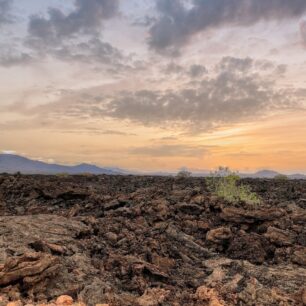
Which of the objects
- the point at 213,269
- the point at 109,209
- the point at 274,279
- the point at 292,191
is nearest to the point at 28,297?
the point at 213,269

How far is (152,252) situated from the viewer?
13500 mm

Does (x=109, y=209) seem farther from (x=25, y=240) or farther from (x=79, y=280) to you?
(x=79, y=280)

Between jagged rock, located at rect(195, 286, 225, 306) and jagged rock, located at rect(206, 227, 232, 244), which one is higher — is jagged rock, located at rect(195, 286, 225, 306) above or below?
below

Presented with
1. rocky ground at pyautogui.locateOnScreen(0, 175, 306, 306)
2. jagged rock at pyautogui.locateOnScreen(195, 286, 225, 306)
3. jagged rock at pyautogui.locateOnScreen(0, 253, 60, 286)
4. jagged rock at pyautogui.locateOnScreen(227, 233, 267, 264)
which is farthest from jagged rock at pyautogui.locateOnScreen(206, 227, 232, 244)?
jagged rock at pyautogui.locateOnScreen(0, 253, 60, 286)

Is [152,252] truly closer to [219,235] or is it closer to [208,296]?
[208,296]

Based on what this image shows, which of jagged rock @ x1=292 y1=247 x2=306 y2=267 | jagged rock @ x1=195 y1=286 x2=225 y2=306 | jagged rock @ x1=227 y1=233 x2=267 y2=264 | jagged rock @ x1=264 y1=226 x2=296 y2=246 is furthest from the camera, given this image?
jagged rock @ x1=264 y1=226 x2=296 y2=246

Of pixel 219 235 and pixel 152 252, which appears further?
pixel 219 235

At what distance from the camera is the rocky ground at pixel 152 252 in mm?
10477

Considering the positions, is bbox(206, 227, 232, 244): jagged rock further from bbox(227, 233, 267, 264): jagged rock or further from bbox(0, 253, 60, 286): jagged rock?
bbox(0, 253, 60, 286): jagged rock

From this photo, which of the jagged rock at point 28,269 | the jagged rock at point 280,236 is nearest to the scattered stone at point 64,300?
the jagged rock at point 28,269

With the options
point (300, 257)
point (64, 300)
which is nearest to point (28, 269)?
point (64, 300)

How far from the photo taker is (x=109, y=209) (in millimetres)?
18812

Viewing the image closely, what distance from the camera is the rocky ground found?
10.5 m

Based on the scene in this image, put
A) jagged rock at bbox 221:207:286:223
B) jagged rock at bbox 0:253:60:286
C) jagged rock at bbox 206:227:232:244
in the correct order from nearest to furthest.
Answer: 1. jagged rock at bbox 0:253:60:286
2. jagged rock at bbox 206:227:232:244
3. jagged rock at bbox 221:207:286:223
